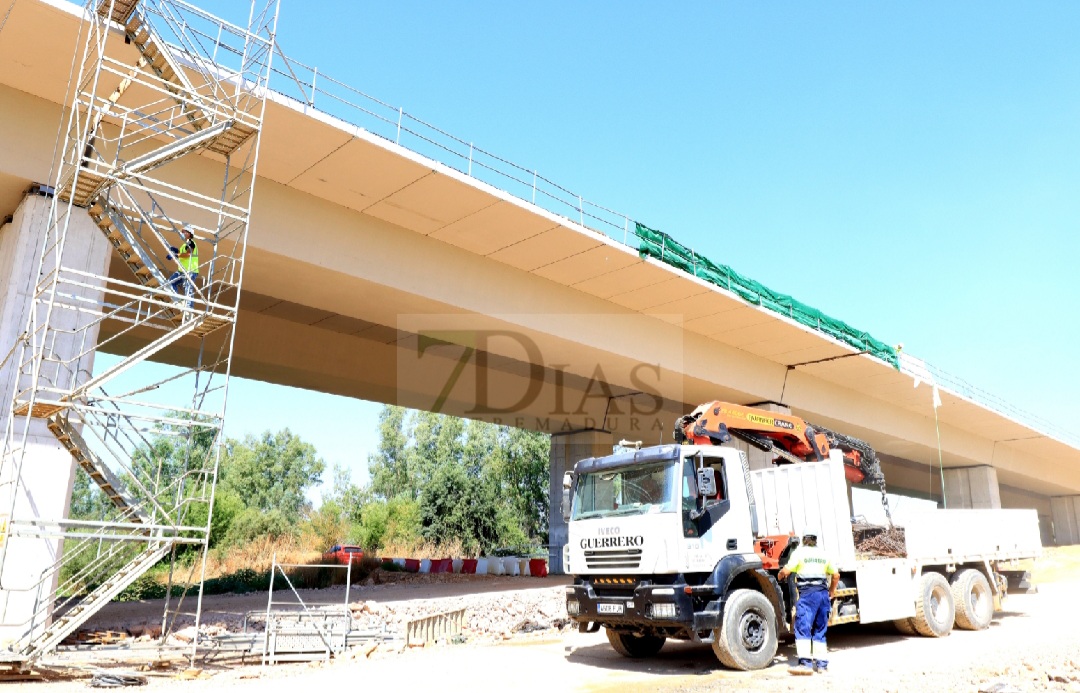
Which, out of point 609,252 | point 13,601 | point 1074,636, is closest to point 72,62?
point 13,601

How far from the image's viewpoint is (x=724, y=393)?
Answer: 24.5 metres

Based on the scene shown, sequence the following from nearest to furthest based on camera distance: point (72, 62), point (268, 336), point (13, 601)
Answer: point (13, 601)
point (72, 62)
point (268, 336)

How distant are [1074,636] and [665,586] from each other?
25.0 feet

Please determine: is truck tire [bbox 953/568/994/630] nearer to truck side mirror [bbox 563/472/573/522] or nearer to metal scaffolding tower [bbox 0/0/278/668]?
truck side mirror [bbox 563/472/573/522]

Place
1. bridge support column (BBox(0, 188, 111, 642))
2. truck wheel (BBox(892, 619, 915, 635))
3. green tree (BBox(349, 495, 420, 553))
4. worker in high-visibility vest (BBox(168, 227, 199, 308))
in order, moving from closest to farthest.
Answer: bridge support column (BBox(0, 188, 111, 642)) < worker in high-visibility vest (BBox(168, 227, 199, 308)) < truck wheel (BBox(892, 619, 915, 635)) < green tree (BBox(349, 495, 420, 553))

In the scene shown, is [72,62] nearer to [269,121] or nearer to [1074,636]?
[269,121]

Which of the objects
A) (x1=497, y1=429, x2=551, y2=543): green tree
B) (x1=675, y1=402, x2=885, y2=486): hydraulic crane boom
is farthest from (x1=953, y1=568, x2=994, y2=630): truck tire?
(x1=497, y1=429, x2=551, y2=543): green tree

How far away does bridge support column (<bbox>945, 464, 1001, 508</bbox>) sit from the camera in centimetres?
3662

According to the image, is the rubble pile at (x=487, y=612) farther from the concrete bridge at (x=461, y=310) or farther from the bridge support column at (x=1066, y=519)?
the bridge support column at (x=1066, y=519)

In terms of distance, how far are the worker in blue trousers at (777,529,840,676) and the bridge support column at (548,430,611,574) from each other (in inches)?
719

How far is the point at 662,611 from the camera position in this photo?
9211 mm

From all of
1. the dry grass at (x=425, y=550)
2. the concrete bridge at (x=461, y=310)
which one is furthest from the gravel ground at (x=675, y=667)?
the dry grass at (x=425, y=550)

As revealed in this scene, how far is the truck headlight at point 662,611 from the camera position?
9.12 meters

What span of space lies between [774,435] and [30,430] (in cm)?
1200
